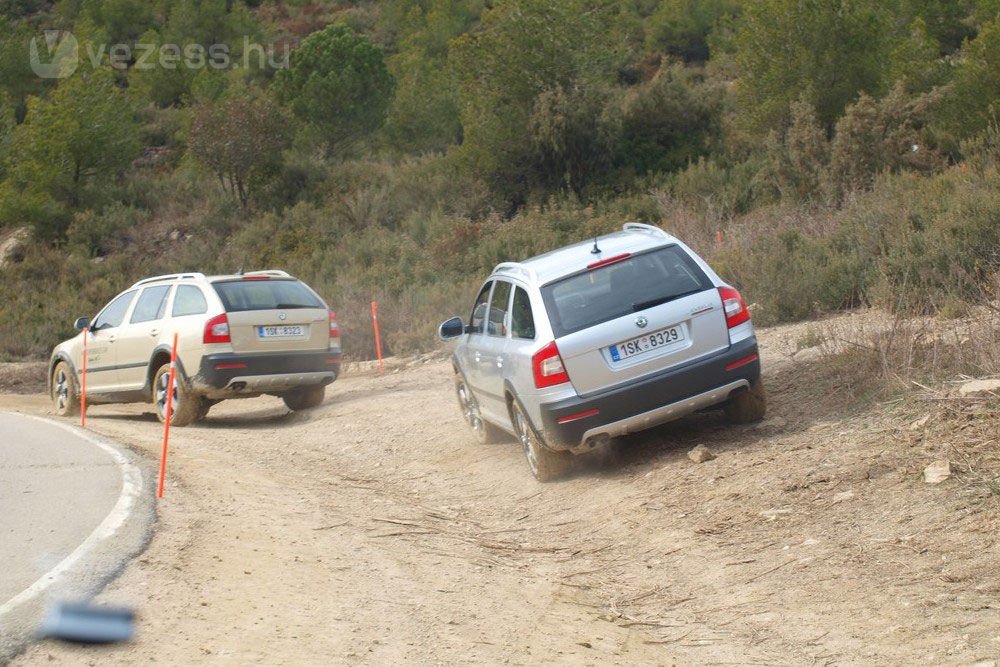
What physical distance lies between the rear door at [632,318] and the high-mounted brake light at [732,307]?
66mm

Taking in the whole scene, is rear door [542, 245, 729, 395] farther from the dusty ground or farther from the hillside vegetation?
the hillside vegetation

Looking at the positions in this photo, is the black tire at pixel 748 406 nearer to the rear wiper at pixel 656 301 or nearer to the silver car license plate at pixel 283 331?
the rear wiper at pixel 656 301

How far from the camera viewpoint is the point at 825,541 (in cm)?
655

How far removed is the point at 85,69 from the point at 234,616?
41347 mm

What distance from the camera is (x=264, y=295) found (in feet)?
47.6

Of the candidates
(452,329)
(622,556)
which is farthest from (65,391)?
(622,556)

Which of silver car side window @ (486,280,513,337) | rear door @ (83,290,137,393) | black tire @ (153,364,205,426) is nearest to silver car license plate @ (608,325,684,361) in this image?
silver car side window @ (486,280,513,337)

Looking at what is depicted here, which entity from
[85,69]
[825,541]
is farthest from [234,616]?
[85,69]

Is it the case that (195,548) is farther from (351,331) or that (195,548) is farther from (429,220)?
(429,220)

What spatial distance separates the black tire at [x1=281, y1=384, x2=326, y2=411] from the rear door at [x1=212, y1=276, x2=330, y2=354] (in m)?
1.08

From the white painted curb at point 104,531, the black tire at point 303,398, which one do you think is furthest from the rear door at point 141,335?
the white painted curb at point 104,531

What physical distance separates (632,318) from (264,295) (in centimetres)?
686

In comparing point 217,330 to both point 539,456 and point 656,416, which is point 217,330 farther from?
point 656,416

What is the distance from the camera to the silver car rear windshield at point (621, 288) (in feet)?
29.4
